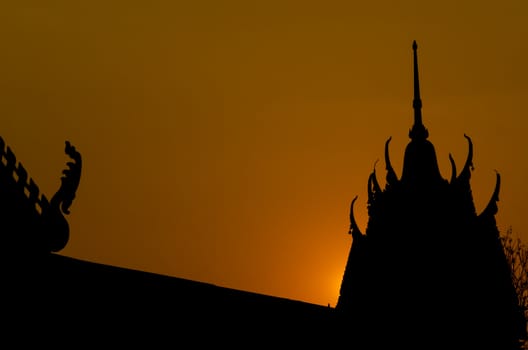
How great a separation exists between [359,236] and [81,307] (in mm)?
14104

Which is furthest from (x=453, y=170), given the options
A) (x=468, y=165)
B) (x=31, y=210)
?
(x=31, y=210)

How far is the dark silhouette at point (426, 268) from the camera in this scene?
1104 inches

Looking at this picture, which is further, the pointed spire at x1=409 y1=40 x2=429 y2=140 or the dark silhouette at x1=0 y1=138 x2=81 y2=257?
the pointed spire at x1=409 y1=40 x2=429 y2=140

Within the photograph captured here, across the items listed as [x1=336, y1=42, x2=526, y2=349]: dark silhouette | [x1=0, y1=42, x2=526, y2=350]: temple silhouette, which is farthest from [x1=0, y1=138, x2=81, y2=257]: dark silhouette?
[x1=336, y1=42, x2=526, y2=349]: dark silhouette

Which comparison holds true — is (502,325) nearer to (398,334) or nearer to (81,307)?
(398,334)

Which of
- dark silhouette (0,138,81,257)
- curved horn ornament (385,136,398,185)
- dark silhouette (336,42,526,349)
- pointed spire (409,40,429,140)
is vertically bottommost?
dark silhouette (0,138,81,257)

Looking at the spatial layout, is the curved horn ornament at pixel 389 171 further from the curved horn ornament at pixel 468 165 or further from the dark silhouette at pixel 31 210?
the dark silhouette at pixel 31 210

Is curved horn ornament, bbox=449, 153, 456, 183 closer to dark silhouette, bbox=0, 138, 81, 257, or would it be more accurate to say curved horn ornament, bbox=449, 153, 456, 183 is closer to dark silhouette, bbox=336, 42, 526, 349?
dark silhouette, bbox=336, 42, 526, 349

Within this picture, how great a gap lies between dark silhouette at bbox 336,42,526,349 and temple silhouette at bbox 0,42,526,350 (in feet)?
0.12

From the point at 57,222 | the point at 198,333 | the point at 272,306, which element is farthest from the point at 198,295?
the point at 57,222

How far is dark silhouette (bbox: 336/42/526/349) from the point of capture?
28.0 meters

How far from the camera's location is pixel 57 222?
20.2 metres

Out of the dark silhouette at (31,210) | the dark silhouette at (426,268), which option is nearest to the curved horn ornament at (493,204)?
the dark silhouette at (426,268)

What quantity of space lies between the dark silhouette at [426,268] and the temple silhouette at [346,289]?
37mm
